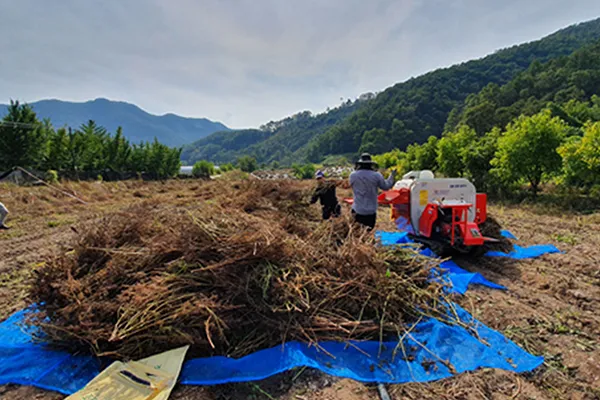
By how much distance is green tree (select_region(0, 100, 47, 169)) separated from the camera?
62.8ft

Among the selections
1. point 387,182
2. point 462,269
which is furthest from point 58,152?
point 462,269

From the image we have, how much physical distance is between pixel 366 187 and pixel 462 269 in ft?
6.48

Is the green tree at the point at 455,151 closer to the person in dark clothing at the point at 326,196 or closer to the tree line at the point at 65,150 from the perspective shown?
the person in dark clothing at the point at 326,196

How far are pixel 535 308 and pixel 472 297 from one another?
624 millimetres

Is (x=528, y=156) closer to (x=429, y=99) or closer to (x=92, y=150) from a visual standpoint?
(x=92, y=150)

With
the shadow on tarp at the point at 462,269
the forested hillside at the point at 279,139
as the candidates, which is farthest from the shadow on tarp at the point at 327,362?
the forested hillside at the point at 279,139

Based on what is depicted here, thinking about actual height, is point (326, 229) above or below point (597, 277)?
above

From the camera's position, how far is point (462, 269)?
14.8ft

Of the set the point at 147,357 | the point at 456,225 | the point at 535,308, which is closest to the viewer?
the point at 147,357

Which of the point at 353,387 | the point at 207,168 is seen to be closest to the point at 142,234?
the point at 353,387

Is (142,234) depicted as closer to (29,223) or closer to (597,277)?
(597,277)

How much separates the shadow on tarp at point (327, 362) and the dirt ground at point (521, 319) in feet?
0.22

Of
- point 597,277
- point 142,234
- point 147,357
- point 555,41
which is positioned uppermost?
point 555,41

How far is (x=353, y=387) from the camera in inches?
85.9
